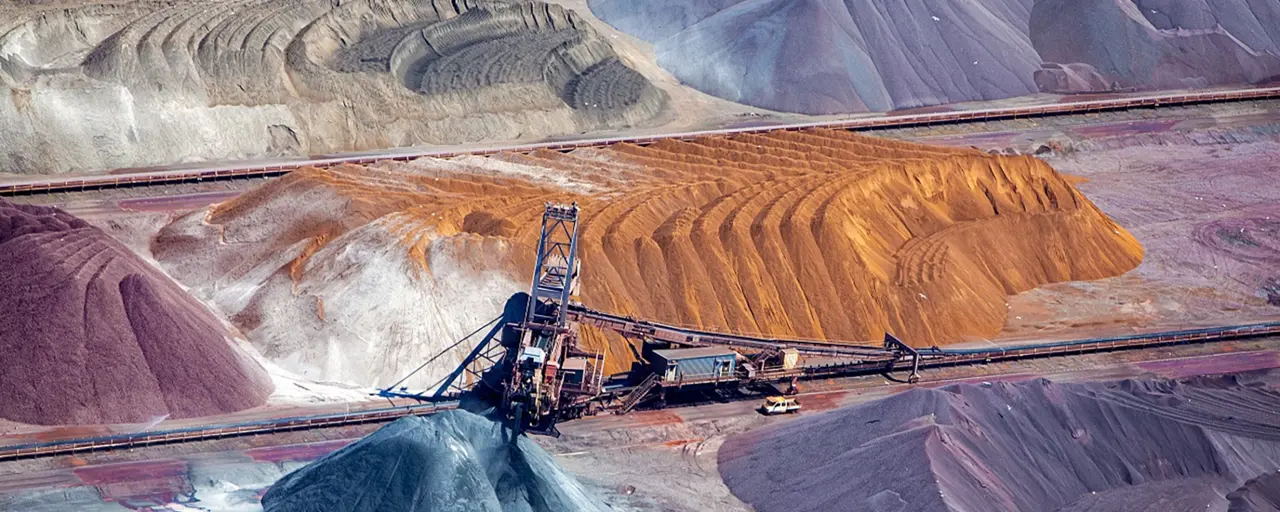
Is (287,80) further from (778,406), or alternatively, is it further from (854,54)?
(778,406)

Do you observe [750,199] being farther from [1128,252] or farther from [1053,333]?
[1128,252]

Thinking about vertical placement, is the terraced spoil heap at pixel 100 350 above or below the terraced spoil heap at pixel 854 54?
below

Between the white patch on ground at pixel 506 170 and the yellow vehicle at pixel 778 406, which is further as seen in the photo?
the white patch on ground at pixel 506 170

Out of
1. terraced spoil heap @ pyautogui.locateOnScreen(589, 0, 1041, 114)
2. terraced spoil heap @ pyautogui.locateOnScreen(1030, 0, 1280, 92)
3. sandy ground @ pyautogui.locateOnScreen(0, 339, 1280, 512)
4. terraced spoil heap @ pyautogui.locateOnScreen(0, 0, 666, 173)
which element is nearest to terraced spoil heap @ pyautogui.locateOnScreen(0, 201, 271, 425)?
sandy ground @ pyautogui.locateOnScreen(0, 339, 1280, 512)

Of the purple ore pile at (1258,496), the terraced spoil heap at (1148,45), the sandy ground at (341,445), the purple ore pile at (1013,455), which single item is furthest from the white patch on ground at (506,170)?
the terraced spoil heap at (1148,45)

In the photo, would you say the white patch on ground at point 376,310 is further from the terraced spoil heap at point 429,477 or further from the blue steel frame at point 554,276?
the terraced spoil heap at point 429,477

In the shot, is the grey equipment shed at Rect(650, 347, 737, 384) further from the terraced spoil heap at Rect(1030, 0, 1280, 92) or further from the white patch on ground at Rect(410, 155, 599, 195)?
the terraced spoil heap at Rect(1030, 0, 1280, 92)
